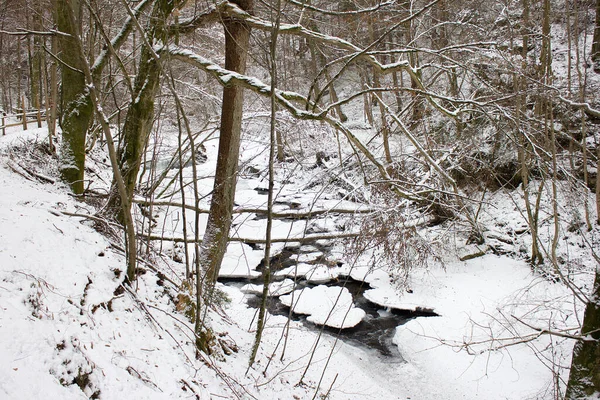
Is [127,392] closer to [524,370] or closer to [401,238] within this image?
[401,238]

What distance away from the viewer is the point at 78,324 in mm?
2475

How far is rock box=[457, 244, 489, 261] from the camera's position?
31.5 feet

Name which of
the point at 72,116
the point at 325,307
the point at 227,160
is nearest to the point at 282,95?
the point at 227,160

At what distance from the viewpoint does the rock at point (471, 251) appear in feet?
31.5

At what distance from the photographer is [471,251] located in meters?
9.84

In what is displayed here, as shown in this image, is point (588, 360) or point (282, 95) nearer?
point (282, 95)

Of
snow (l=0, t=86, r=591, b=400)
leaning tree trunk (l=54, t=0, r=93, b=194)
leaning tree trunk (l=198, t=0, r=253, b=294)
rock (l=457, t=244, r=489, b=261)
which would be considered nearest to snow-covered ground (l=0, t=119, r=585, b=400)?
snow (l=0, t=86, r=591, b=400)

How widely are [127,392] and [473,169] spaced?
1009cm

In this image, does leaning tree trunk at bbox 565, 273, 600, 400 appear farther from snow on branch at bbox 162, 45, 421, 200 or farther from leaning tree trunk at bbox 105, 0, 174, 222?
leaning tree trunk at bbox 105, 0, 174, 222

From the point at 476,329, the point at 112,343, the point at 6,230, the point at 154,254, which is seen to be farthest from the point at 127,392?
the point at 476,329

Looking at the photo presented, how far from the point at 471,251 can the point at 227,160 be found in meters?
7.46

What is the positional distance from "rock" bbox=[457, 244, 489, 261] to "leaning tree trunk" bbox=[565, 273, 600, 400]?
5416mm

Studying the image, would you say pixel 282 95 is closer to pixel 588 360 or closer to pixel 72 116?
pixel 72 116

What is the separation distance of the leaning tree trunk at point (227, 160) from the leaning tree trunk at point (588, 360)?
414 cm
